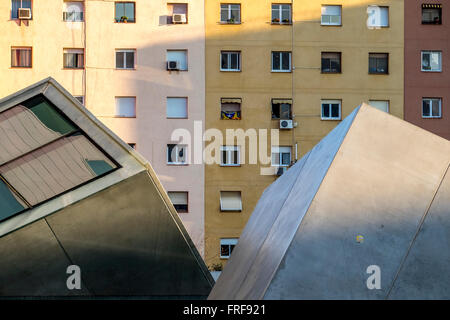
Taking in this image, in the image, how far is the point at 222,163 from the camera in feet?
130

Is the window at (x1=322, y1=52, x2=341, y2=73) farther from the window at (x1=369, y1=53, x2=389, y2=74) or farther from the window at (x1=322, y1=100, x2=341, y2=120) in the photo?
the window at (x1=369, y1=53, x2=389, y2=74)

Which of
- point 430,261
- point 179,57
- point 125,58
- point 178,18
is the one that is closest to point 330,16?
point 178,18

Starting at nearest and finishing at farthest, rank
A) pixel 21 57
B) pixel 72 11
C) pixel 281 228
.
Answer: pixel 281 228 < pixel 21 57 < pixel 72 11

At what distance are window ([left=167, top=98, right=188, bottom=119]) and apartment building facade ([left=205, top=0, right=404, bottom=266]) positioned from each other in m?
Result: 1.15

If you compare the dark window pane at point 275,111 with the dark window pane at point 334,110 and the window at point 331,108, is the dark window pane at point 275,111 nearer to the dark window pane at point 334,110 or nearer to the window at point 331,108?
the window at point 331,108

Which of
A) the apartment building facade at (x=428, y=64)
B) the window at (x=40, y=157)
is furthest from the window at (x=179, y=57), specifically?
the window at (x=40, y=157)

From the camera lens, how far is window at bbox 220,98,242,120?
39.5 m

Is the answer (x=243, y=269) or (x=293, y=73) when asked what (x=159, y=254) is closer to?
(x=243, y=269)

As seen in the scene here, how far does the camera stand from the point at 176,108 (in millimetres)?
39719

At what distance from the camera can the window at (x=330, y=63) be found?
1581 inches

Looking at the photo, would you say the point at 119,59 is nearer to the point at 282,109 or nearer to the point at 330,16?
the point at 282,109

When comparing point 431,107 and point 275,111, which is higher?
point 431,107

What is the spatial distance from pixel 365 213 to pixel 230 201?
3148 cm
